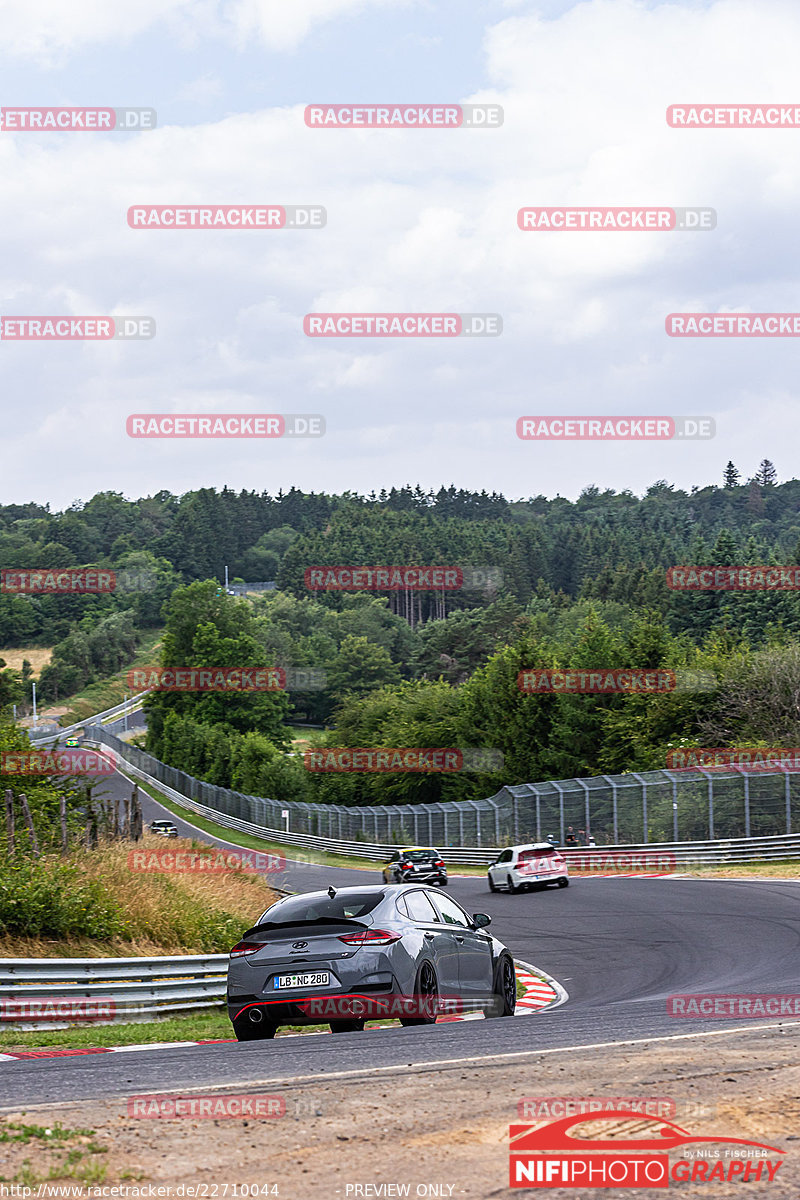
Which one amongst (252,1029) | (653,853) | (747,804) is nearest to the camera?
(252,1029)

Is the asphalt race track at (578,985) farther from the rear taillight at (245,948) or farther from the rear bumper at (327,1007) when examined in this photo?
the rear taillight at (245,948)

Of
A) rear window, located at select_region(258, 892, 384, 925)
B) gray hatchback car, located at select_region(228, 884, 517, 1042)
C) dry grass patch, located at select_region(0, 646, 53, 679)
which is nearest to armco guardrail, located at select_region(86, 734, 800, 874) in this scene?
gray hatchback car, located at select_region(228, 884, 517, 1042)

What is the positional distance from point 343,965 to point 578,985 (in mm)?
7594

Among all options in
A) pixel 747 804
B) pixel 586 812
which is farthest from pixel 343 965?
pixel 586 812

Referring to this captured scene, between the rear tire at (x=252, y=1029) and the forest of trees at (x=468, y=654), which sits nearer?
the rear tire at (x=252, y=1029)

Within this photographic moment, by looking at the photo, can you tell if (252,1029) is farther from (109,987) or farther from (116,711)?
(116,711)

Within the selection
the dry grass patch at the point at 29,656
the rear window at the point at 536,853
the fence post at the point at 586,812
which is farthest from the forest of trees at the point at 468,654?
the rear window at the point at 536,853

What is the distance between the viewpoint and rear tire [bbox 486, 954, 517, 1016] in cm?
1264

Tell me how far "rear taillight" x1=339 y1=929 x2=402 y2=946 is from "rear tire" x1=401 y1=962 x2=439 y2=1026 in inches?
20.5

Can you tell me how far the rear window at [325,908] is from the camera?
1091cm

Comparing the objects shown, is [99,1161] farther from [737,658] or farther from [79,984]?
[737,658]

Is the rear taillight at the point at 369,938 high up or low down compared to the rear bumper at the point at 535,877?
up

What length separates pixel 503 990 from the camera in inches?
504

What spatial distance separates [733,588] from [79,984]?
3695 inches
